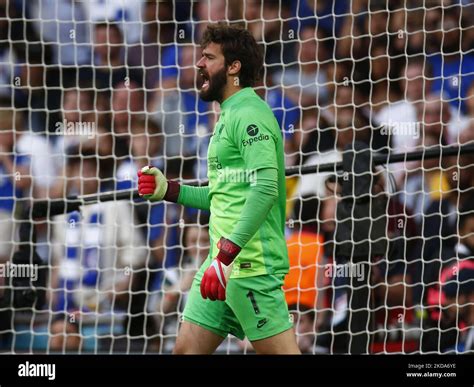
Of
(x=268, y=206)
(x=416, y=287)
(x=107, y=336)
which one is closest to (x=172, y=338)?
(x=107, y=336)

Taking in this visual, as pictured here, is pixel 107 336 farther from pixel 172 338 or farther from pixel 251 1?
pixel 251 1

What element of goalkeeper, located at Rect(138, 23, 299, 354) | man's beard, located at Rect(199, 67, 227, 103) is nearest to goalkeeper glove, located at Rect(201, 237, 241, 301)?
goalkeeper, located at Rect(138, 23, 299, 354)

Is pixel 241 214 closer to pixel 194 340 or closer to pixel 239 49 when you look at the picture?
pixel 194 340

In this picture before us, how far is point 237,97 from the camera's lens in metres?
4.66

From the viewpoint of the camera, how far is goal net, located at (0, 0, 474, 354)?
6.49 metres

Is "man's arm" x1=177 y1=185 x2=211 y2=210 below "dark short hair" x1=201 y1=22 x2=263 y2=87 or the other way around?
below

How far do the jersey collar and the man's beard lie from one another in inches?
1.7

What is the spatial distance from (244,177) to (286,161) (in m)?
2.41

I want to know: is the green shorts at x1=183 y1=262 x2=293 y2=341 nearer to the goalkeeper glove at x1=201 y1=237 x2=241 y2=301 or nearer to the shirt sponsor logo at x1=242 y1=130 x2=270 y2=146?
the goalkeeper glove at x1=201 y1=237 x2=241 y2=301

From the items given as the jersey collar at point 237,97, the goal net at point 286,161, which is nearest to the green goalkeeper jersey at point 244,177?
the jersey collar at point 237,97

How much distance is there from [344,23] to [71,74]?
160 cm

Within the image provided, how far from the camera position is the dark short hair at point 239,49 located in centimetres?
474

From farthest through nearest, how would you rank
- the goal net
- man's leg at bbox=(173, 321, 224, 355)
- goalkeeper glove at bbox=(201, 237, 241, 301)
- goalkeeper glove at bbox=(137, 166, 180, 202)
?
the goal net, goalkeeper glove at bbox=(137, 166, 180, 202), man's leg at bbox=(173, 321, 224, 355), goalkeeper glove at bbox=(201, 237, 241, 301)

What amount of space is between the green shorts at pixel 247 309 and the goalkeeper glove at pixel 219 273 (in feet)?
0.57
